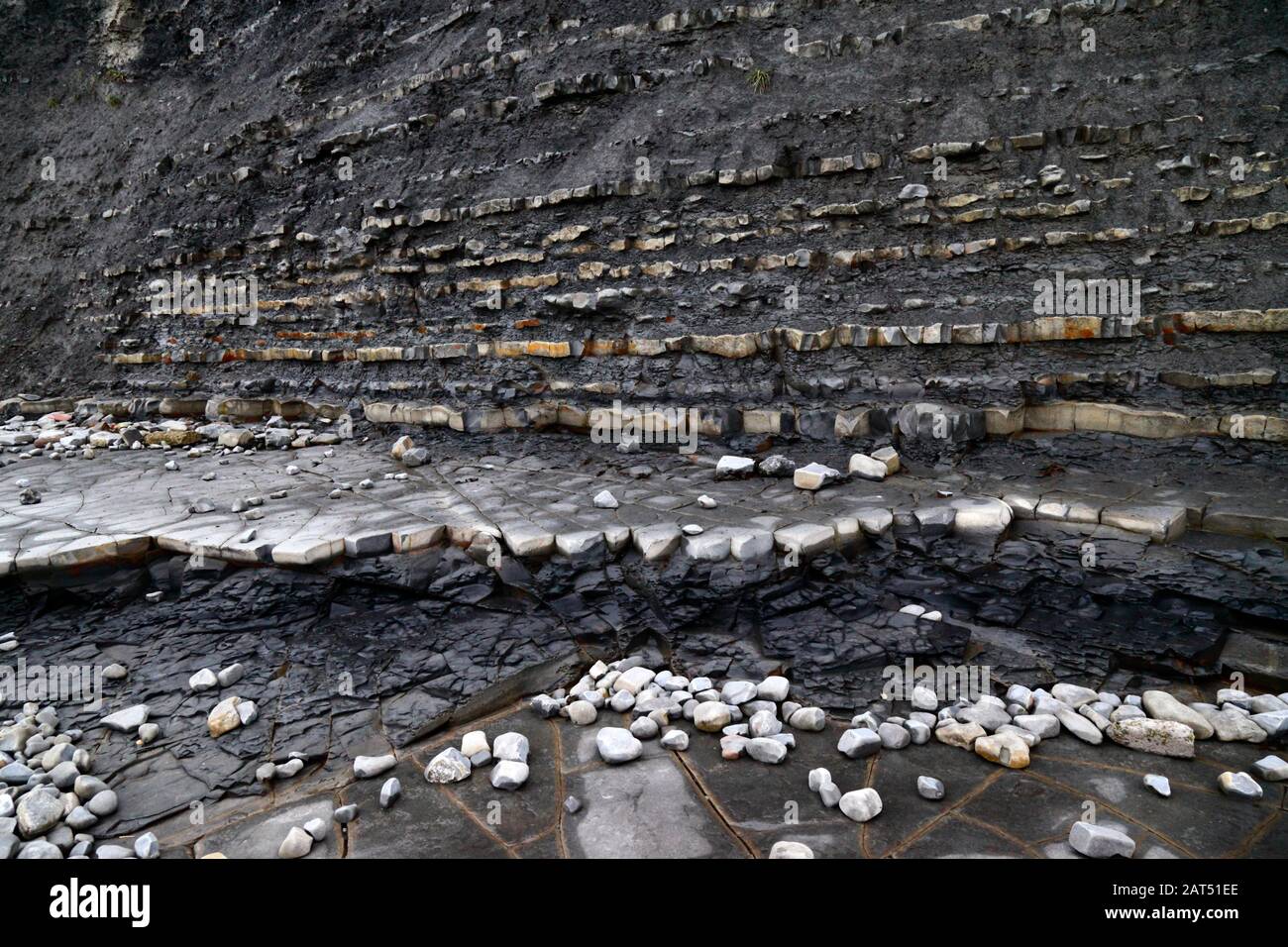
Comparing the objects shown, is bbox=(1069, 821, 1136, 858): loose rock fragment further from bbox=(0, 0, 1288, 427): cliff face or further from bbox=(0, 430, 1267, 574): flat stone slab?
bbox=(0, 0, 1288, 427): cliff face

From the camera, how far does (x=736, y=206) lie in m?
5.61

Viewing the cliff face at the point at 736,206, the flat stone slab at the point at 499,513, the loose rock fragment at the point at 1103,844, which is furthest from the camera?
the cliff face at the point at 736,206

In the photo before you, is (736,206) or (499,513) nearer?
(499,513)

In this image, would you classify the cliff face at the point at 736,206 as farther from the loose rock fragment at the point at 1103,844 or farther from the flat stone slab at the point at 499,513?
the loose rock fragment at the point at 1103,844

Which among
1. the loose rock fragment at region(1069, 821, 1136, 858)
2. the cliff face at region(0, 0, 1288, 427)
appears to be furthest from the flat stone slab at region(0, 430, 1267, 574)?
the loose rock fragment at region(1069, 821, 1136, 858)

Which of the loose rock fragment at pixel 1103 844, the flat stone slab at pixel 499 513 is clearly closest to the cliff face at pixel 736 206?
the flat stone slab at pixel 499 513

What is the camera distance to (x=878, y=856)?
2.23 meters

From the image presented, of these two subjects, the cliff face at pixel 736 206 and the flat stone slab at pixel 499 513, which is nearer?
the flat stone slab at pixel 499 513

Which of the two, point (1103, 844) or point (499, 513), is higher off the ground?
point (499, 513)

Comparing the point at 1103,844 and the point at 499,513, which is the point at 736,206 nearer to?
the point at 499,513

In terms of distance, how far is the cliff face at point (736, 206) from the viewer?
4.60 metres

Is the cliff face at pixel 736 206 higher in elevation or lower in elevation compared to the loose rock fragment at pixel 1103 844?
higher

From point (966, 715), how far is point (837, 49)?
5165mm

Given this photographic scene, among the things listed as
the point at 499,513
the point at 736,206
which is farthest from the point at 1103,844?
the point at 736,206
